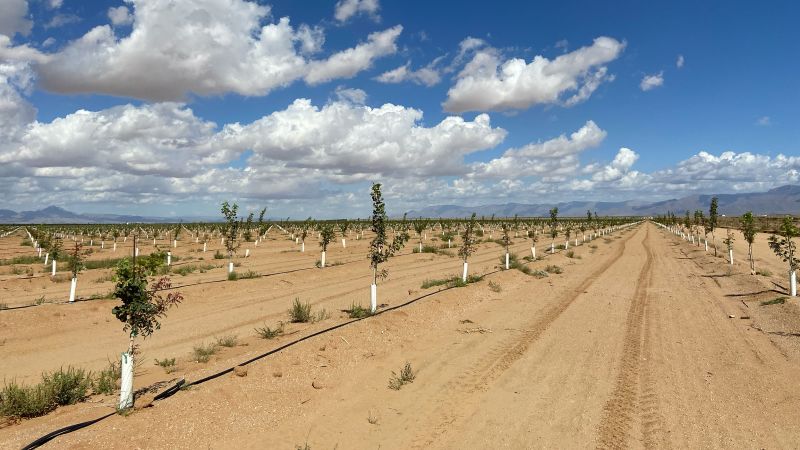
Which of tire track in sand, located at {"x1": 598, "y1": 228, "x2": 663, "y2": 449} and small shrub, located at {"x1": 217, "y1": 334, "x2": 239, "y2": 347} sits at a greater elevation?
small shrub, located at {"x1": 217, "y1": 334, "x2": 239, "y2": 347}

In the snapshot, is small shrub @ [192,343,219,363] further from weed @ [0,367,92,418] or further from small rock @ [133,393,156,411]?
small rock @ [133,393,156,411]

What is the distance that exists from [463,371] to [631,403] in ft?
13.8

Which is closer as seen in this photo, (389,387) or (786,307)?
(389,387)

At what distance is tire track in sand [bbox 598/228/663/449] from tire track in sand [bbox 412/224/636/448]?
2864mm

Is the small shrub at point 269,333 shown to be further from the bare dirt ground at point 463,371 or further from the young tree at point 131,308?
the young tree at point 131,308

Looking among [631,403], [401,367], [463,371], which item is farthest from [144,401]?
[631,403]

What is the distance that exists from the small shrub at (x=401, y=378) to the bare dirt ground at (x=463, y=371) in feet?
0.64

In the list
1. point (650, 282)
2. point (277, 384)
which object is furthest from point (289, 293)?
point (650, 282)

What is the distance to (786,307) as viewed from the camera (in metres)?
18.9

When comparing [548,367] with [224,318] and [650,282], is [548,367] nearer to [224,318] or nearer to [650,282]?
[224,318]

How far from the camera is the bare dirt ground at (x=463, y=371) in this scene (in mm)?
8617

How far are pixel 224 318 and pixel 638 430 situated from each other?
16163mm

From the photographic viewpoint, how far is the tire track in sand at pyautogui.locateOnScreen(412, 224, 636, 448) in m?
9.20

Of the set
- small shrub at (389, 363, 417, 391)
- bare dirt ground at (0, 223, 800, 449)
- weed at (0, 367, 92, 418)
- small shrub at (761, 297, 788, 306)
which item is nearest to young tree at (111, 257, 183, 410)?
Result: bare dirt ground at (0, 223, 800, 449)
